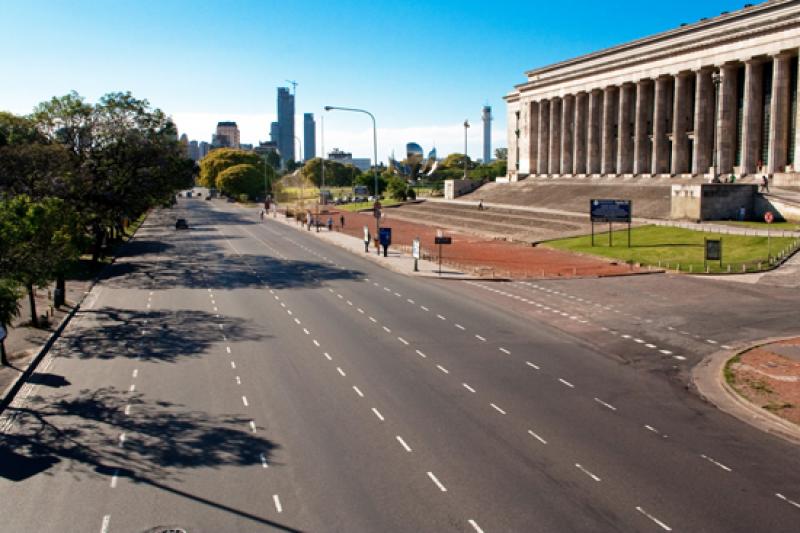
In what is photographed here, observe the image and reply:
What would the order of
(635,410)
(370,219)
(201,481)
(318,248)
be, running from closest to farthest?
(201,481), (635,410), (318,248), (370,219)

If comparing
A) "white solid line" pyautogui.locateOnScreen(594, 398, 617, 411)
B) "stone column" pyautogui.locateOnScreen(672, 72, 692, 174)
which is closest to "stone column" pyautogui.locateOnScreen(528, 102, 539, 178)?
"stone column" pyautogui.locateOnScreen(672, 72, 692, 174)

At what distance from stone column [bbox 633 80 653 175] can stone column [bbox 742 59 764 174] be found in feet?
59.9

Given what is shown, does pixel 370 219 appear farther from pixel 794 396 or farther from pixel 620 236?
pixel 794 396

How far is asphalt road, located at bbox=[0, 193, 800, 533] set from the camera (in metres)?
14.5

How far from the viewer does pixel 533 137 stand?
117m

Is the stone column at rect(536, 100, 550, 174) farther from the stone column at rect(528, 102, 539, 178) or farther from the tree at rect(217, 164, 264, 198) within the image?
the tree at rect(217, 164, 264, 198)

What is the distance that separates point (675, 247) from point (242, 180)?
437ft

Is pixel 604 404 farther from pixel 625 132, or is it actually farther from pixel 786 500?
pixel 625 132

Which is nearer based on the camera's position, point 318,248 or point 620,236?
point 620,236

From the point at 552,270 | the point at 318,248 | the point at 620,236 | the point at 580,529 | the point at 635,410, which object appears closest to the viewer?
the point at 580,529

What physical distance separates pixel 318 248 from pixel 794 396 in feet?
174

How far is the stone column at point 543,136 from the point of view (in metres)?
114

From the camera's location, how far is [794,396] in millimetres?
21688

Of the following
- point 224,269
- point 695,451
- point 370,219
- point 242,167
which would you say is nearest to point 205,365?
point 695,451
